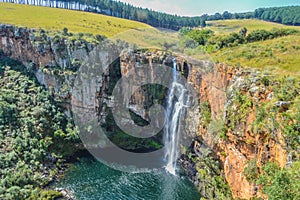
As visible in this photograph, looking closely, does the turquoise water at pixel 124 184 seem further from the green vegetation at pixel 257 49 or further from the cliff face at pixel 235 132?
the green vegetation at pixel 257 49

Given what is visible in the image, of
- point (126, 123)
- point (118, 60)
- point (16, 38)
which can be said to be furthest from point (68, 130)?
point (16, 38)

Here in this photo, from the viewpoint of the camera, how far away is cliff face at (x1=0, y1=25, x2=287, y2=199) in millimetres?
25234

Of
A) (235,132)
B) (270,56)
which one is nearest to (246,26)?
(270,56)

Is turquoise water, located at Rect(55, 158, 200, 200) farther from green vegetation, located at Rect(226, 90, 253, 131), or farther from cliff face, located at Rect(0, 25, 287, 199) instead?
green vegetation, located at Rect(226, 90, 253, 131)

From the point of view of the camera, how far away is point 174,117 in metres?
42.8

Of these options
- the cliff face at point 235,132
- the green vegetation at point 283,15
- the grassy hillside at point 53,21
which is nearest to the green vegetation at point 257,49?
the cliff face at point 235,132

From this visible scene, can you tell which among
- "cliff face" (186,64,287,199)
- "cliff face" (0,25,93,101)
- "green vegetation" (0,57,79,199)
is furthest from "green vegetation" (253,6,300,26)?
"green vegetation" (0,57,79,199)

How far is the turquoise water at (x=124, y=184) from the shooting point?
35.0 meters

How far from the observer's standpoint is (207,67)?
35.9 metres

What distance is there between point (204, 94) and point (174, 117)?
7848mm

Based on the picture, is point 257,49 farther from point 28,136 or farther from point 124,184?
point 28,136

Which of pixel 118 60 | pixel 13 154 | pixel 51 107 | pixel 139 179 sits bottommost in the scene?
pixel 139 179

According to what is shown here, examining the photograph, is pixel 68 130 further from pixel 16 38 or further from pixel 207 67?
pixel 207 67

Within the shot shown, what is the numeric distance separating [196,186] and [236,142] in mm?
12027
